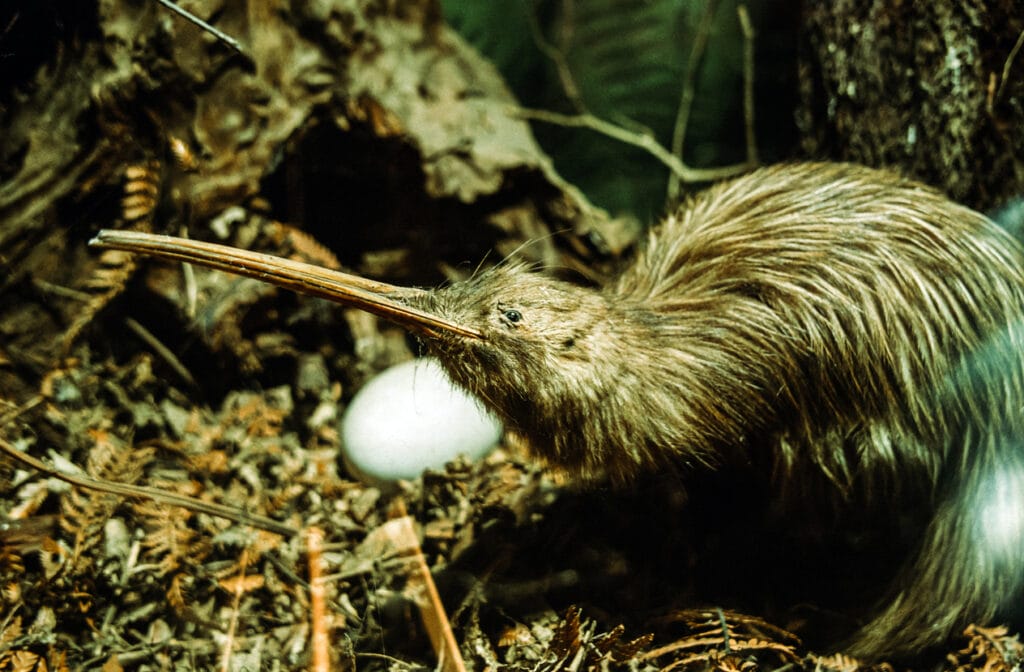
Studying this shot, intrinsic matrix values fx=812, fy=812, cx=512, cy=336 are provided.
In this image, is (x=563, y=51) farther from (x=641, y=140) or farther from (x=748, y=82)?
(x=748, y=82)

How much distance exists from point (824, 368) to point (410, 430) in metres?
1.26

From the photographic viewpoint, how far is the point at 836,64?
286cm

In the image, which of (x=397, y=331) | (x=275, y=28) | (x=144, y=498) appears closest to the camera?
(x=144, y=498)

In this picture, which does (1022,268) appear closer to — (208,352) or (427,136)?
(427,136)

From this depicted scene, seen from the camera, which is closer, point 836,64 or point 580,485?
point 580,485

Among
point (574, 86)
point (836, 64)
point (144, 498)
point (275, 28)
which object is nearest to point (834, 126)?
point (836, 64)

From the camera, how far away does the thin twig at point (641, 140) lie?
12.2ft

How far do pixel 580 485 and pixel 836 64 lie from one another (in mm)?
1741

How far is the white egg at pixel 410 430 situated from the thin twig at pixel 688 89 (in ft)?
5.02

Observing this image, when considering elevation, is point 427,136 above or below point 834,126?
above

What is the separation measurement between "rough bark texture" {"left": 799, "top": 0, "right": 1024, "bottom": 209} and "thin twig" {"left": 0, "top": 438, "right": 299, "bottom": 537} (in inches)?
91.1

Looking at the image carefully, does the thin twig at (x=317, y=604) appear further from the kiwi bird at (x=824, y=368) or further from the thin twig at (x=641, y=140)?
the thin twig at (x=641, y=140)

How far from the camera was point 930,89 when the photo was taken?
264cm

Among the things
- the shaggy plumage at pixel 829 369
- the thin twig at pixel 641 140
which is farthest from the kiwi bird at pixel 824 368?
the thin twig at pixel 641 140
